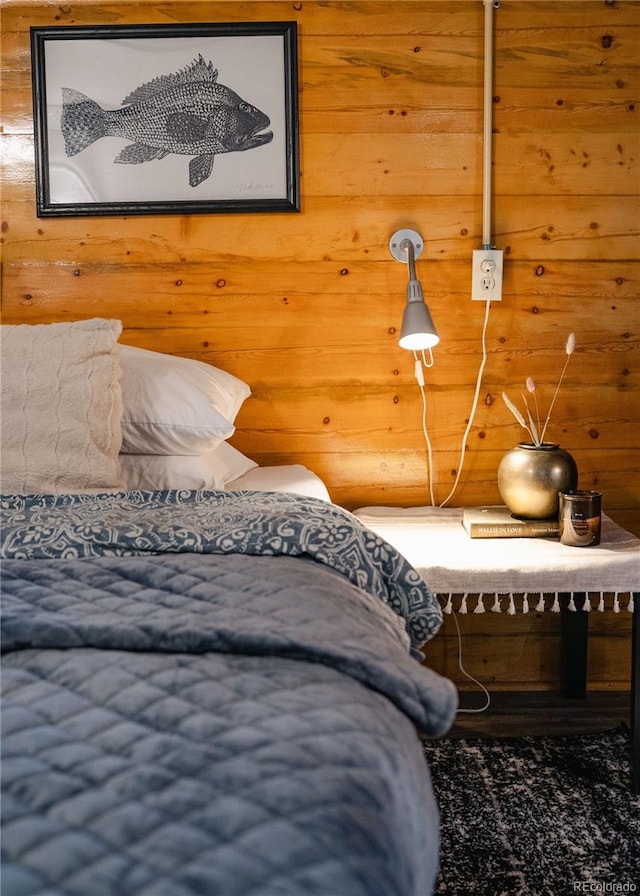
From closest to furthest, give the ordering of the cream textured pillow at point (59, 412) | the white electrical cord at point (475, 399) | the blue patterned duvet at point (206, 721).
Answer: the blue patterned duvet at point (206, 721) → the cream textured pillow at point (59, 412) → the white electrical cord at point (475, 399)

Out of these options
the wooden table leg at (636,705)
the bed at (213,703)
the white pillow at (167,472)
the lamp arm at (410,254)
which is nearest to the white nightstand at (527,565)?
the wooden table leg at (636,705)

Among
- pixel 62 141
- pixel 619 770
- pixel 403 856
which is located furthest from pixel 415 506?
pixel 403 856

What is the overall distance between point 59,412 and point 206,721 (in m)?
1.02

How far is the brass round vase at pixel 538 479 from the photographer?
1836 mm

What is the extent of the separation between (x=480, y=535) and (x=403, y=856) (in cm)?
120

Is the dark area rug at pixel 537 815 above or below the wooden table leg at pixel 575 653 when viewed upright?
below

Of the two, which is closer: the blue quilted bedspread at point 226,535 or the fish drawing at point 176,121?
the blue quilted bedspread at point 226,535

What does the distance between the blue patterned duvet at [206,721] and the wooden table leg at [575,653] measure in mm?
1113

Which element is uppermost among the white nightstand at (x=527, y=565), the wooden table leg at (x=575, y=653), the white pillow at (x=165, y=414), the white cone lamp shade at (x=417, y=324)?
the white cone lamp shade at (x=417, y=324)

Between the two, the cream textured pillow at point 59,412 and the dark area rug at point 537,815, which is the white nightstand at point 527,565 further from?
the cream textured pillow at point 59,412

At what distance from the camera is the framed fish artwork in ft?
6.73

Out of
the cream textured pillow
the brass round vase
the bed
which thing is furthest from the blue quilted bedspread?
the brass round vase

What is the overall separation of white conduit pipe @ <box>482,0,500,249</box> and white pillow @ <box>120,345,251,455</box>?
0.83 m

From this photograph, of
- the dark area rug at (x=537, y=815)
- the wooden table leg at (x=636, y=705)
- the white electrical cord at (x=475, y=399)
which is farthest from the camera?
the white electrical cord at (x=475, y=399)
